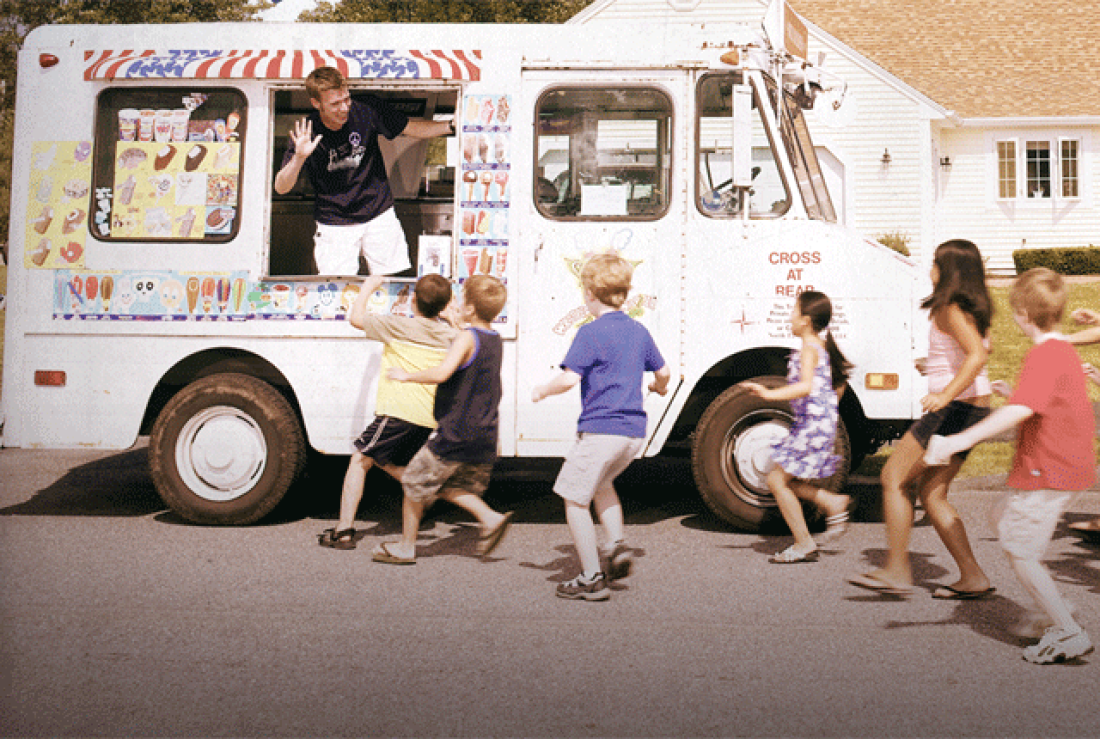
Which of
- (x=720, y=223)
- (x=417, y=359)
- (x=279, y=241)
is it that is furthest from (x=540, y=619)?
(x=279, y=241)

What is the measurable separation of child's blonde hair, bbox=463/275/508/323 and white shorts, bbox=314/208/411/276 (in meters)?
1.30

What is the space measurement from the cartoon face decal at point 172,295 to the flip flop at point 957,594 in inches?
182

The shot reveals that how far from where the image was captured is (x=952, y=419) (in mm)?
5426

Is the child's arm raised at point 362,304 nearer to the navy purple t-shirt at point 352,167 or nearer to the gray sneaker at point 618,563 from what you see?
the navy purple t-shirt at point 352,167

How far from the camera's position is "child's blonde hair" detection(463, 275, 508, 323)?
607cm

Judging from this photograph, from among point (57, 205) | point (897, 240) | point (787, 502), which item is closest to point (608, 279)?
point (787, 502)

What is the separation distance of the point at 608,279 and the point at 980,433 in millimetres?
1909

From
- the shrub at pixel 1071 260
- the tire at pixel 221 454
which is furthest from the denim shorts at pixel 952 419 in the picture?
the shrub at pixel 1071 260

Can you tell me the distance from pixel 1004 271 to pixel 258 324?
23.4 metres

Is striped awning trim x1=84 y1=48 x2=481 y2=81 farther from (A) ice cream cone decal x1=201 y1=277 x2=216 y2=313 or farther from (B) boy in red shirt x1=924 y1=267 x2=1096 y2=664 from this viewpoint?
(B) boy in red shirt x1=924 y1=267 x2=1096 y2=664

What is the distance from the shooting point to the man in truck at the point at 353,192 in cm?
730

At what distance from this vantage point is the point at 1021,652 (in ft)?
15.7

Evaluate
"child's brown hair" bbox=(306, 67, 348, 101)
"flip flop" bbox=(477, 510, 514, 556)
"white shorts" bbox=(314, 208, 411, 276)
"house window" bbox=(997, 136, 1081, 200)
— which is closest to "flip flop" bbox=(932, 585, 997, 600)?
"flip flop" bbox=(477, 510, 514, 556)

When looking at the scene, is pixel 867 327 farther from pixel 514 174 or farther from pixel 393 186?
pixel 393 186
